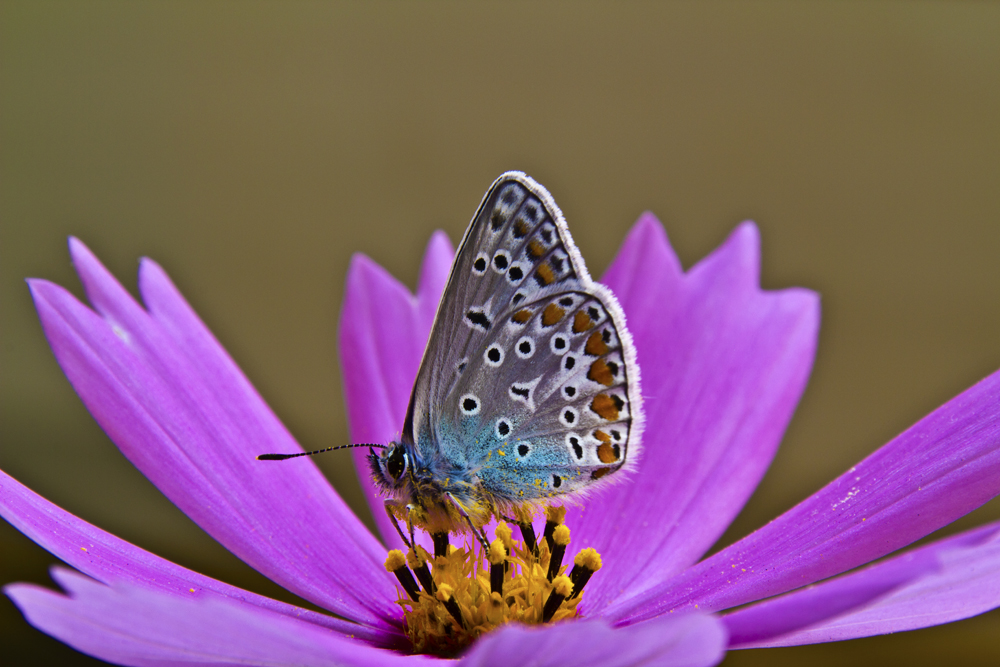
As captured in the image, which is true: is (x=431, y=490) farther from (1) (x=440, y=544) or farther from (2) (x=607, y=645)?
(2) (x=607, y=645)

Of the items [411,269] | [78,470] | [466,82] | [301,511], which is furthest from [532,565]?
[466,82]

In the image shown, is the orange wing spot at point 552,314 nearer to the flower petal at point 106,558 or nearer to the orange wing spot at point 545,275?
the orange wing spot at point 545,275

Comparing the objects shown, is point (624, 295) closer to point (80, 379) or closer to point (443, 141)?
point (80, 379)

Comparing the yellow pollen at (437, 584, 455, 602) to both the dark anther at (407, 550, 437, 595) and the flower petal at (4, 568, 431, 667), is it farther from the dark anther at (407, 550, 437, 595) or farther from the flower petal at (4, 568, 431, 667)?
the flower petal at (4, 568, 431, 667)

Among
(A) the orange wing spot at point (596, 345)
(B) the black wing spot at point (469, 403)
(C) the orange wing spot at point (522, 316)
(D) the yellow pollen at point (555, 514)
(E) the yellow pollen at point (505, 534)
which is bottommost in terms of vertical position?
(E) the yellow pollen at point (505, 534)

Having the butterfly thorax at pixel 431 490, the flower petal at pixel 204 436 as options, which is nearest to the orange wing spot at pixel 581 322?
the butterfly thorax at pixel 431 490

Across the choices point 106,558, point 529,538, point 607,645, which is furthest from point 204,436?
point 607,645
